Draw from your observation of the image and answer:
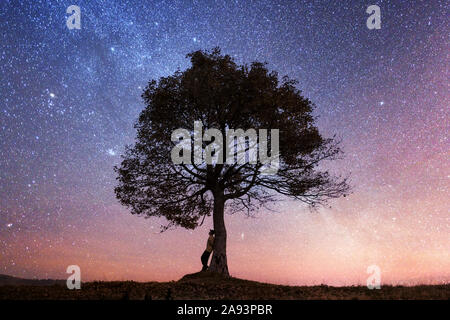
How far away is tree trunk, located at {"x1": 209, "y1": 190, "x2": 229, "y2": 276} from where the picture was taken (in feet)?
71.5

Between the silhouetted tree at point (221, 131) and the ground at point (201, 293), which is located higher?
the silhouetted tree at point (221, 131)

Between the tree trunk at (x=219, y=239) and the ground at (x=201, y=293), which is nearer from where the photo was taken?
the ground at (x=201, y=293)

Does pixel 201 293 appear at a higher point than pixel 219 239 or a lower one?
lower

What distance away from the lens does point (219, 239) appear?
875 inches

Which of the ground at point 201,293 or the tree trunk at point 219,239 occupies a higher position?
the tree trunk at point 219,239

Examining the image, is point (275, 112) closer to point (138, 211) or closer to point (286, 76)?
point (286, 76)

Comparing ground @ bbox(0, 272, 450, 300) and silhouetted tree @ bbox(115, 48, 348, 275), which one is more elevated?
silhouetted tree @ bbox(115, 48, 348, 275)

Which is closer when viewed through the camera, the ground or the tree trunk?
the ground

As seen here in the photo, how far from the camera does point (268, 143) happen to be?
71.3 feet

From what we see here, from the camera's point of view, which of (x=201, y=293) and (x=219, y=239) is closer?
(x=201, y=293)

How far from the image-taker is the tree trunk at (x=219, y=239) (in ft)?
71.5

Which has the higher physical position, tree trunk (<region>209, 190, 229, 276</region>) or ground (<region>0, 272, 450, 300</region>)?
tree trunk (<region>209, 190, 229, 276</region>)

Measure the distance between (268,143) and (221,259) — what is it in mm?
7358
